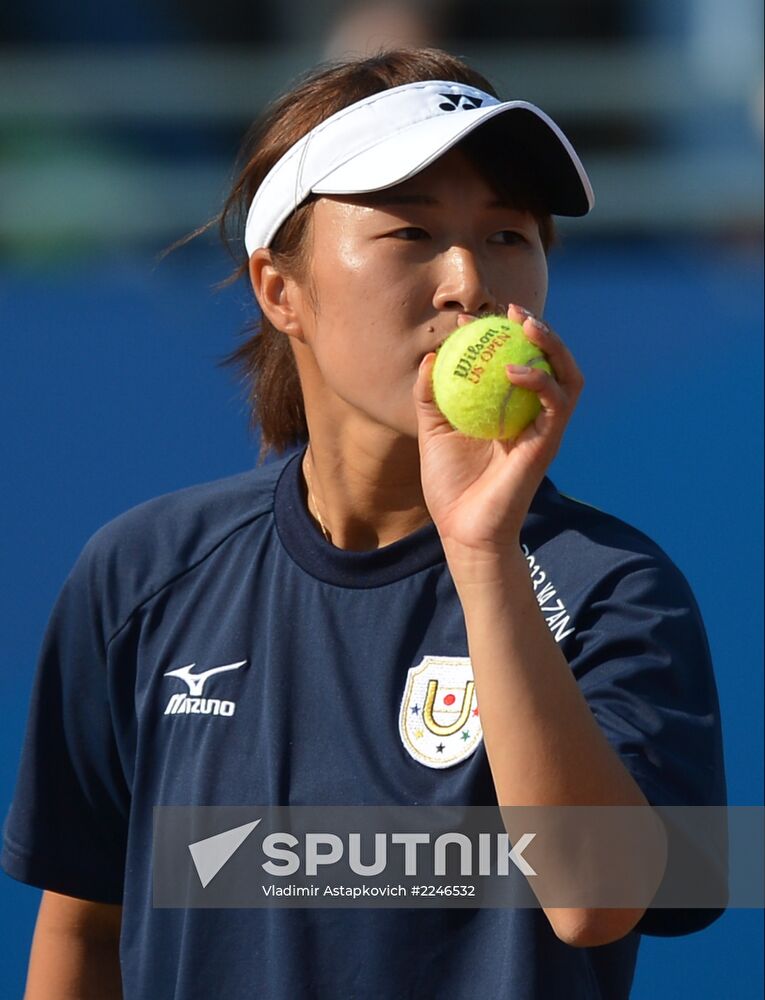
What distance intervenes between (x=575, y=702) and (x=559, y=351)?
401mm

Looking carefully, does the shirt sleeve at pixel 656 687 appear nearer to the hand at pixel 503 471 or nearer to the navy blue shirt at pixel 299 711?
the navy blue shirt at pixel 299 711

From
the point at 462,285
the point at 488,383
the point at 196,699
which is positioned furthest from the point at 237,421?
the point at 488,383

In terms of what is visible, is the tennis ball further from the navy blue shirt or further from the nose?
the navy blue shirt

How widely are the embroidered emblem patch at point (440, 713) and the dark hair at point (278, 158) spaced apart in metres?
0.60

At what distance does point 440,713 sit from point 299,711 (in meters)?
0.21

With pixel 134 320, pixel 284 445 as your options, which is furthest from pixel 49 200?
pixel 284 445

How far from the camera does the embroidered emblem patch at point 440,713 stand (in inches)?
74.2

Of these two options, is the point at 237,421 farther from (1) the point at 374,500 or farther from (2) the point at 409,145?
(2) the point at 409,145

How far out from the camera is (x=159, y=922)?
81.5 inches

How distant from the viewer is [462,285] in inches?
77.4

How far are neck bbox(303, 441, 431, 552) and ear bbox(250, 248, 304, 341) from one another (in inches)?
8.1

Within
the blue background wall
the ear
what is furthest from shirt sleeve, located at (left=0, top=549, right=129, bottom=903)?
the blue background wall

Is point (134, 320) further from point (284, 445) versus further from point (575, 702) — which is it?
point (575, 702)

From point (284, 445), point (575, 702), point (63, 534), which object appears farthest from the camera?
point (63, 534)
